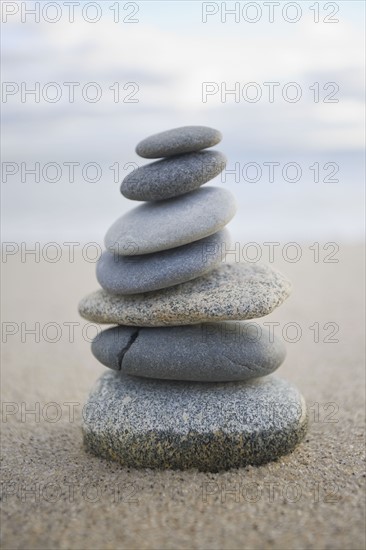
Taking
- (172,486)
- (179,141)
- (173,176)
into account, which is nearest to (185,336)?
(172,486)

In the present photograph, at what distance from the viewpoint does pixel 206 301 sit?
5242 mm

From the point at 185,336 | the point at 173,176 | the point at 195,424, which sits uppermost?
the point at 173,176

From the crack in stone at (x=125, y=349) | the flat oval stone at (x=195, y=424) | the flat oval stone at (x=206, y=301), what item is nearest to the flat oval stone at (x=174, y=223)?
the flat oval stone at (x=206, y=301)

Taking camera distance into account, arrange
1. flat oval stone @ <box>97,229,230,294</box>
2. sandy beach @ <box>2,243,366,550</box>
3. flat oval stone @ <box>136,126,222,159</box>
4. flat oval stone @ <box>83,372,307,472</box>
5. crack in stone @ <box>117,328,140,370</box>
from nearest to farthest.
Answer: sandy beach @ <box>2,243,366,550</box> < flat oval stone @ <box>83,372,307,472</box> < flat oval stone @ <box>97,229,230,294</box> < flat oval stone @ <box>136,126,222,159</box> < crack in stone @ <box>117,328,140,370</box>

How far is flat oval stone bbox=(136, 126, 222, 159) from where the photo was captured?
5.46 m

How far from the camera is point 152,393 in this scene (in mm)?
5477

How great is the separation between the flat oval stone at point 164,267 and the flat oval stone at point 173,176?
479 millimetres

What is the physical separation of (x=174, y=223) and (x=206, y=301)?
2.29ft

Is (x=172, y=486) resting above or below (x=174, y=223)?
below

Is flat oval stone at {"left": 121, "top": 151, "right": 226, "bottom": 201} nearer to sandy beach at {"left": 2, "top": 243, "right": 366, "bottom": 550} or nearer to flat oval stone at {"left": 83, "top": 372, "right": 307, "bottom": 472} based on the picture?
flat oval stone at {"left": 83, "top": 372, "right": 307, "bottom": 472}

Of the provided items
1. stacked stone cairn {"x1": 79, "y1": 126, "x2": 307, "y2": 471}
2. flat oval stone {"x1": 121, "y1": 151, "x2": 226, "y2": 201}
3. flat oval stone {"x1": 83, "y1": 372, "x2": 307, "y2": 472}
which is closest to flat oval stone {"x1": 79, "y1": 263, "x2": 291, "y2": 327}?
stacked stone cairn {"x1": 79, "y1": 126, "x2": 307, "y2": 471}

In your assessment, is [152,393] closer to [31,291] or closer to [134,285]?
[134,285]

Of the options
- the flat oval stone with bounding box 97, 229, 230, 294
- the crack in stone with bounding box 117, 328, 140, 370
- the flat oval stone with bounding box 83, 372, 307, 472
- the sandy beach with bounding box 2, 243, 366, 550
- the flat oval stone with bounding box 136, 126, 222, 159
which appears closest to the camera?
the sandy beach with bounding box 2, 243, 366, 550

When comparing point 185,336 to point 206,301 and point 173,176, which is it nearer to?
point 206,301
